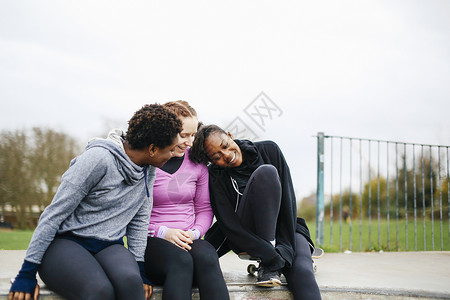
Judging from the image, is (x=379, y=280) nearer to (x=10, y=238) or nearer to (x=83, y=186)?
(x=83, y=186)

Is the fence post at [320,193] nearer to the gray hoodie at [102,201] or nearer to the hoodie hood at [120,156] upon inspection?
the gray hoodie at [102,201]

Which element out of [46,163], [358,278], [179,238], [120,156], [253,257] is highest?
[120,156]

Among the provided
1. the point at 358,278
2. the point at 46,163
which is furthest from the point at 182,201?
the point at 46,163

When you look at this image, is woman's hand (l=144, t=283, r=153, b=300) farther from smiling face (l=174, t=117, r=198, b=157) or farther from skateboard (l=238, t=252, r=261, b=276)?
smiling face (l=174, t=117, r=198, b=157)

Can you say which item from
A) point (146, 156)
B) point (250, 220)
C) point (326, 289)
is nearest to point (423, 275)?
point (326, 289)

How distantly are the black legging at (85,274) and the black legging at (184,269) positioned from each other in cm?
19

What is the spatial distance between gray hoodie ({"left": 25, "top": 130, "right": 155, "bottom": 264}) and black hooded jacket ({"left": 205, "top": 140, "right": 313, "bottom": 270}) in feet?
1.53

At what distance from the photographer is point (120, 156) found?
6.70 feet

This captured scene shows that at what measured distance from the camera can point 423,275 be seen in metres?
3.32

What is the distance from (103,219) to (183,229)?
1.68 feet

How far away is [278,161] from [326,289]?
2.76ft

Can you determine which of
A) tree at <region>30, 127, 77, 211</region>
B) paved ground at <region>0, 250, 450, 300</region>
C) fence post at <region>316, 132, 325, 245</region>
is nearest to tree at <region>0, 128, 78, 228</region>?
tree at <region>30, 127, 77, 211</region>

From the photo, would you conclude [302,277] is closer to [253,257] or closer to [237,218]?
[253,257]

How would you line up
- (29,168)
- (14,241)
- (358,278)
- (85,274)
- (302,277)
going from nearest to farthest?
1. (85,274)
2. (302,277)
3. (358,278)
4. (14,241)
5. (29,168)
